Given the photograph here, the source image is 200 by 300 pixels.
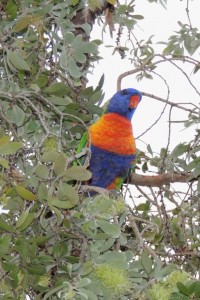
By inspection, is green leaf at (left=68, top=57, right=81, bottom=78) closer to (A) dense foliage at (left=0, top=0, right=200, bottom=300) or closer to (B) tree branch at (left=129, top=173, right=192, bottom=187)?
(A) dense foliage at (left=0, top=0, right=200, bottom=300)

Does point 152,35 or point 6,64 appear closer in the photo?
point 6,64

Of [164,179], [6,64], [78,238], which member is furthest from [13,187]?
[164,179]

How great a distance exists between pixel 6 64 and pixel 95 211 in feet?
1.95

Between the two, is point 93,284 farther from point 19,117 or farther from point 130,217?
point 19,117

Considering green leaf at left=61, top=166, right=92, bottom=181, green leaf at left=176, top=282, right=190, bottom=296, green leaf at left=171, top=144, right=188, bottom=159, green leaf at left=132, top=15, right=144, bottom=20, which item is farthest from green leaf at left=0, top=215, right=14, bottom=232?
green leaf at left=132, top=15, right=144, bottom=20

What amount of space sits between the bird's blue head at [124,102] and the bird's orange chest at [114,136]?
0.06 meters

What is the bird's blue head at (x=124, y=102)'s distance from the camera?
8.65ft

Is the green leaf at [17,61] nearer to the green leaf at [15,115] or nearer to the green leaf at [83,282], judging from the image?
the green leaf at [15,115]

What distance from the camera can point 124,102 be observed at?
8.74 ft

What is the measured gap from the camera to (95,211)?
55.7 inches

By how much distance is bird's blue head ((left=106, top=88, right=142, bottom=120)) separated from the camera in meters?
2.64

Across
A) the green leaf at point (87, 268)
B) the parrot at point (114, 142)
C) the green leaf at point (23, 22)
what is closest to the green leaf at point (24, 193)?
the green leaf at point (87, 268)

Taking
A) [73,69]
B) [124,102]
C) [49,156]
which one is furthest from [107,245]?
[124,102]

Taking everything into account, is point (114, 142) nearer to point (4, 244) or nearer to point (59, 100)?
point (59, 100)
